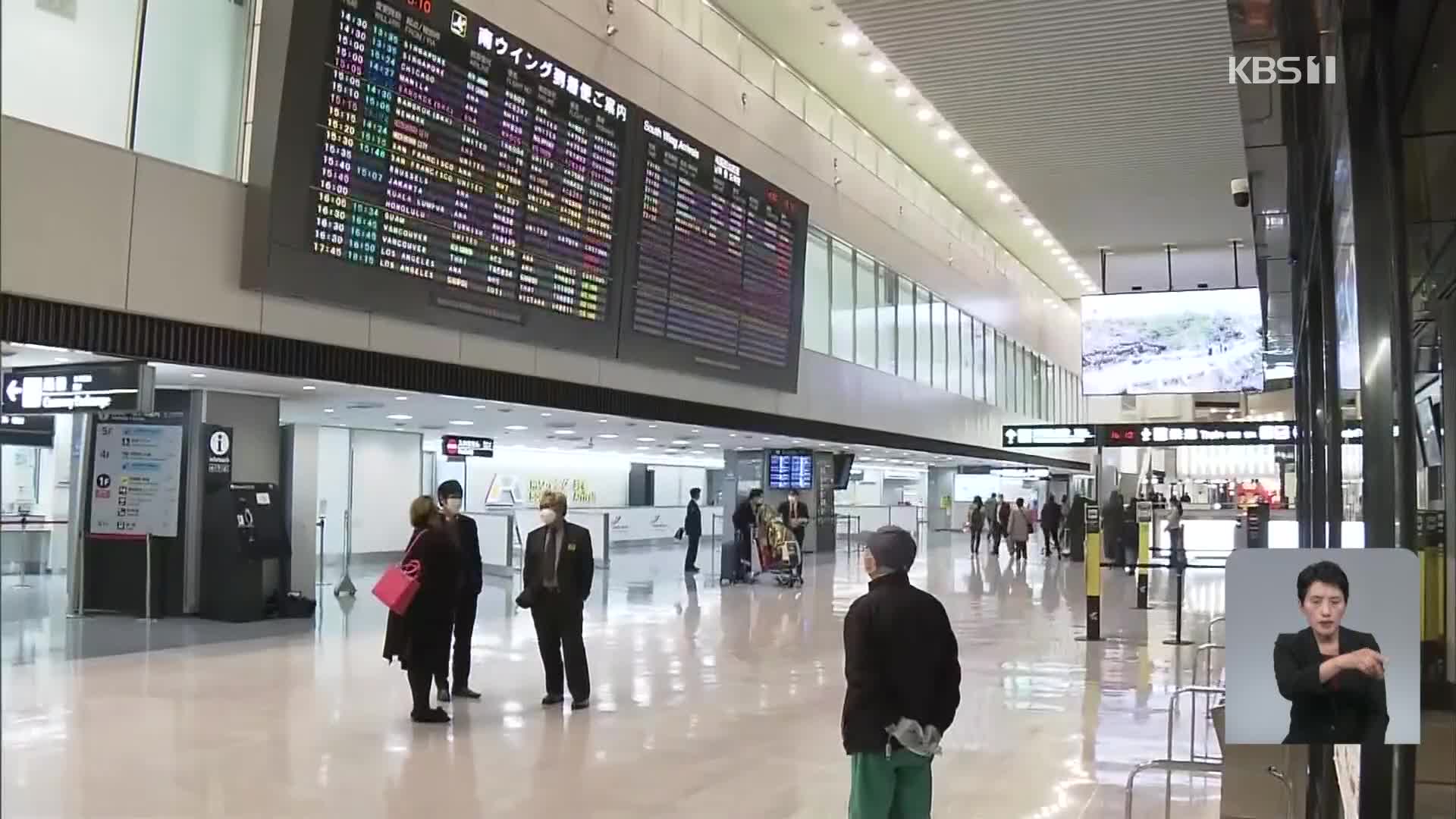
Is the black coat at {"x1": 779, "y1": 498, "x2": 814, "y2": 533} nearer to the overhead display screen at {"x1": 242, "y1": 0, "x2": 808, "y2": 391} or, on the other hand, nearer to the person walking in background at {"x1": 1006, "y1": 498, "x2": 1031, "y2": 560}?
the overhead display screen at {"x1": 242, "y1": 0, "x2": 808, "y2": 391}

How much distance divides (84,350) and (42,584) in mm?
8808

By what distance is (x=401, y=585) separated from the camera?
26.6 feet

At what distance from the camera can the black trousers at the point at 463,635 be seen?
9211mm

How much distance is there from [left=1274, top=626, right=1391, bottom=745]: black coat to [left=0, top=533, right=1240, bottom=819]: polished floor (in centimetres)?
269

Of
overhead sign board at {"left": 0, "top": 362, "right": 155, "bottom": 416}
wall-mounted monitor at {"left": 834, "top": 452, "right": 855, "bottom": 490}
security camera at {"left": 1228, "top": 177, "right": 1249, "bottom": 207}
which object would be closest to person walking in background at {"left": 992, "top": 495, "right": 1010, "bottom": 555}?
wall-mounted monitor at {"left": 834, "top": 452, "right": 855, "bottom": 490}

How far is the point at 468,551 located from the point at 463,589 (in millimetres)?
303

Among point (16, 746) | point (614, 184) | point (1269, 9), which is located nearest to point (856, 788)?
point (1269, 9)

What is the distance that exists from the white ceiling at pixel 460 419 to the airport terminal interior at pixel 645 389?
0.26 metres

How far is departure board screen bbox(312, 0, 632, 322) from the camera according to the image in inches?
402

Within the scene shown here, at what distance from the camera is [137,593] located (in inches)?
550

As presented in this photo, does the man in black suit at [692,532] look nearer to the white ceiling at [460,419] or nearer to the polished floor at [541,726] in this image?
the white ceiling at [460,419]

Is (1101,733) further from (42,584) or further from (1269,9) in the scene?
(42,584)

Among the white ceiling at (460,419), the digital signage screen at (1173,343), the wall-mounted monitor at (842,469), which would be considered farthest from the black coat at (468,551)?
the wall-mounted monitor at (842,469)

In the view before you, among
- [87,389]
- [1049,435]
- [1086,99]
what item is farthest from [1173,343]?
[87,389]
